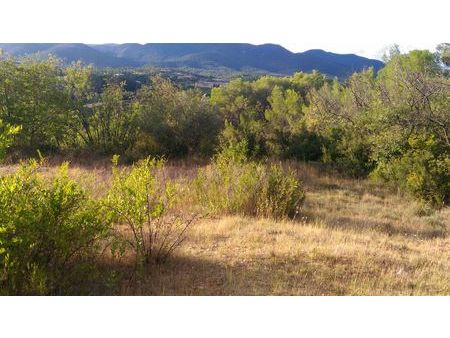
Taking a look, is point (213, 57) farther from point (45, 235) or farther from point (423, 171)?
point (45, 235)

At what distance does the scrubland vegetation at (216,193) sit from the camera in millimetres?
4296

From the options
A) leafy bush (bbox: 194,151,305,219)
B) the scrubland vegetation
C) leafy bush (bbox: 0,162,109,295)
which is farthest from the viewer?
leafy bush (bbox: 194,151,305,219)

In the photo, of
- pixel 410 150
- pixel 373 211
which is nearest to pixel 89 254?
pixel 373 211

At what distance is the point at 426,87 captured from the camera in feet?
46.2

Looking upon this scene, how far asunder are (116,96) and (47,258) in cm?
1409

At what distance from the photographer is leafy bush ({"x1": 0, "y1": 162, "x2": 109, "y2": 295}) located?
12.4 feet

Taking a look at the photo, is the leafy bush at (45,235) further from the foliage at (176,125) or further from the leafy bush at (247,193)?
the foliage at (176,125)

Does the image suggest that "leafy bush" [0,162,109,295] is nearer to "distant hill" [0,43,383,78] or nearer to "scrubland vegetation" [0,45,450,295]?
"scrubland vegetation" [0,45,450,295]

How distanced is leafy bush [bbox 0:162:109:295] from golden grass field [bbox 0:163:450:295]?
66 centimetres

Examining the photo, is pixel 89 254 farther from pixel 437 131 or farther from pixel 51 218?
pixel 437 131

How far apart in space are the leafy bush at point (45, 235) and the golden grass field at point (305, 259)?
0.66 meters

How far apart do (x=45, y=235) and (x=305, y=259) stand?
3.25 meters

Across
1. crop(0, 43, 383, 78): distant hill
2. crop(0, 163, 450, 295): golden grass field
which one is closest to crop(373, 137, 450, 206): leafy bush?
crop(0, 163, 450, 295): golden grass field

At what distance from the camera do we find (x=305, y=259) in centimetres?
540
